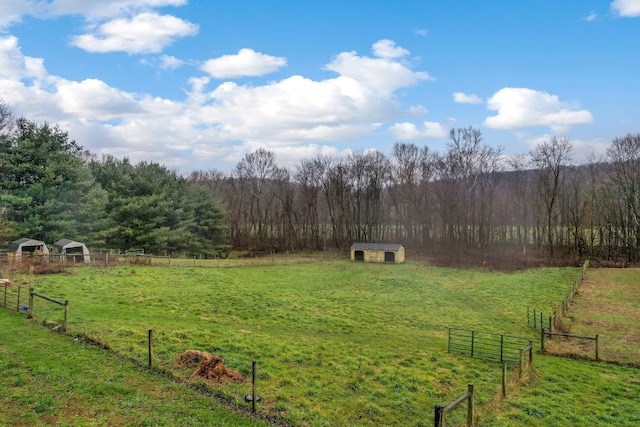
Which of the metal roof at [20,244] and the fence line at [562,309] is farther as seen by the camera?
the metal roof at [20,244]

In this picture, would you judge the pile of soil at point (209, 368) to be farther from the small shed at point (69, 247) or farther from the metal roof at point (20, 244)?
the metal roof at point (20, 244)

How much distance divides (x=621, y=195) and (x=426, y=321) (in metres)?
39.8

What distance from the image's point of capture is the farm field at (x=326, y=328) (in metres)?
9.58

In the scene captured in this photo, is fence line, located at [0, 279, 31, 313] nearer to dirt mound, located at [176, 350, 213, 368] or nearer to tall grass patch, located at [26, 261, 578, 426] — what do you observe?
tall grass patch, located at [26, 261, 578, 426]

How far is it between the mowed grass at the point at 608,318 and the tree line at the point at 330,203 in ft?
58.9

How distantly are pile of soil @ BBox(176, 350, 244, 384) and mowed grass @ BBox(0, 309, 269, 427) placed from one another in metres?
0.72

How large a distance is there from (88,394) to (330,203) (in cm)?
5453

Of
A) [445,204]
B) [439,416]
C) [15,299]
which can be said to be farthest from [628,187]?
[15,299]

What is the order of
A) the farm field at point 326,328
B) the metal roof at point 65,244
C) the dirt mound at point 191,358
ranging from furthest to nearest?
the metal roof at point 65,244 < the dirt mound at point 191,358 < the farm field at point 326,328

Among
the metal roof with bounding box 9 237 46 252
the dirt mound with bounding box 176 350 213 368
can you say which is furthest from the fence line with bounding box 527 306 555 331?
the metal roof with bounding box 9 237 46 252

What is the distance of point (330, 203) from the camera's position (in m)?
62.6

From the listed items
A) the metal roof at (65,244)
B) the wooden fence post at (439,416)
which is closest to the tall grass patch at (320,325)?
the wooden fence post at (439,416)

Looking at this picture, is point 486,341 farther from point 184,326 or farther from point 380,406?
point 184,326

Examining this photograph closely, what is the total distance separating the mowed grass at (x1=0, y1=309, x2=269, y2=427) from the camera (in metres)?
7.87
